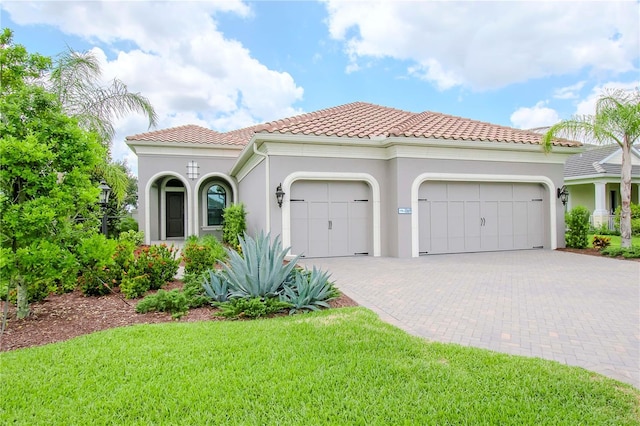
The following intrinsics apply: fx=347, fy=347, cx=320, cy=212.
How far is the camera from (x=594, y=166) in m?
22.0

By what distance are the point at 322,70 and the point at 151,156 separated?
8.79 metres

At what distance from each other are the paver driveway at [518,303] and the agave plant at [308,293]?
0.75 m

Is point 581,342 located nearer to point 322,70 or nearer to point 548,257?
point 548,257

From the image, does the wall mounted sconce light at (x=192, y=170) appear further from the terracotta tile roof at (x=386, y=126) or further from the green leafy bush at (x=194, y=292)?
the green leafy bush at (x=194, y=292)

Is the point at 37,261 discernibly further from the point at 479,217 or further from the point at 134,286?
the point at 479,217

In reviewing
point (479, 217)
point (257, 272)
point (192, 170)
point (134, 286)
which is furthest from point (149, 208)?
point (479, 217)

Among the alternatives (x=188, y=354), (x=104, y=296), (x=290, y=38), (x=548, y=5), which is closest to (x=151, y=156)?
(x=290, y=38)

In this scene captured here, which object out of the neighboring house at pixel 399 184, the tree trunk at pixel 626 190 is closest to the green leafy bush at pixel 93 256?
the neighboring house at pixel 399 184

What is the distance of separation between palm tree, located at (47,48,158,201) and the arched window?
4.86m

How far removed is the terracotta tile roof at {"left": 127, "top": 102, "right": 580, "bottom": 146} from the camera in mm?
10852

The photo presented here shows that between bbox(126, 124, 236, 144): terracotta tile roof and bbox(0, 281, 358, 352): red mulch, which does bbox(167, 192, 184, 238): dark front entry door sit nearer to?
bbox(126, 124, 236, 144): terracotta tile roof

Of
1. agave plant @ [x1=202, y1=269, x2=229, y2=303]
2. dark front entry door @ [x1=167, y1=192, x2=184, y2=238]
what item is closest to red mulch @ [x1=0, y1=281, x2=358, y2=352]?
agave plant @ [x1=202, y1=269, x2=229, y2=303]

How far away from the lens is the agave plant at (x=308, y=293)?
5.34 m

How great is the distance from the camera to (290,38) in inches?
502
